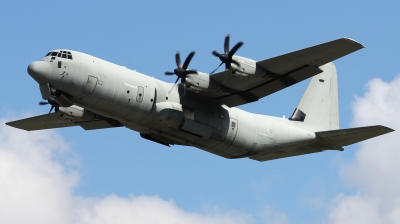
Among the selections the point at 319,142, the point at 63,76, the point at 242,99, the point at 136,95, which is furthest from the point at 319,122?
the point at 63,76

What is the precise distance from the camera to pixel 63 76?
1385 inches

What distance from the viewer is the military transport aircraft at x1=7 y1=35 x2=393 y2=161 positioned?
35.6 metres

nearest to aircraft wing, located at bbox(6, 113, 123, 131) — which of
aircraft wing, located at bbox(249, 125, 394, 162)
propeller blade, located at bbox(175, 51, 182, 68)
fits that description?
propeller blade, located at bbox(175, 51, 182, 68)

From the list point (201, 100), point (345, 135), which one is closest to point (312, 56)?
point (345, 135)

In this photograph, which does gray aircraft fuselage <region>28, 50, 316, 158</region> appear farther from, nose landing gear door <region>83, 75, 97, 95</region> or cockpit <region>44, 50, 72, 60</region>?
cockpit <region>44, 50, 72, 60</region>

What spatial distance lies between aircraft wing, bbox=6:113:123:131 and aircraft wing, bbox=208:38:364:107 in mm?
7025

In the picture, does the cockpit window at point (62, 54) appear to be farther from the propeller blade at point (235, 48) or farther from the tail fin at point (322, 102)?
the tail fin at point (322, 102)

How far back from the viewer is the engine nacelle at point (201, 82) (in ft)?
123

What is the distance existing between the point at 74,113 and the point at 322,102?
612 inches

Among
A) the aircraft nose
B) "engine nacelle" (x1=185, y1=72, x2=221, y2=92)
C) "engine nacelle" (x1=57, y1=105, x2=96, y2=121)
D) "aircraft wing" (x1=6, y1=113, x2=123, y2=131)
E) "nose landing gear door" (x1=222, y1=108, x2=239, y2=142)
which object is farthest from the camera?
"aircraft wing" (x1=6, y1=113, x2=123, y2=131)

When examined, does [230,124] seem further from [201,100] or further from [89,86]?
[89,86]

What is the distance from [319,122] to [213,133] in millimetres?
8895

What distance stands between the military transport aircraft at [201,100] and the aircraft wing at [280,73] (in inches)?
1.9

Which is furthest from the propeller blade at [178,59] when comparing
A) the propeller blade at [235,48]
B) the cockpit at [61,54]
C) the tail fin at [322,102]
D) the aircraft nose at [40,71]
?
the tail fin at [322,102]
